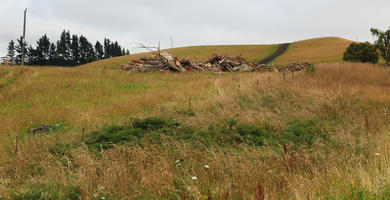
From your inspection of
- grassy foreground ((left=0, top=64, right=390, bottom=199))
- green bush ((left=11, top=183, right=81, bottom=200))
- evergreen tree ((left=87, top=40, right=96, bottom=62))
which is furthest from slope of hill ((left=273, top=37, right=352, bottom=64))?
evergreen tree ((left=87, top=40, right=96, bottom=62))

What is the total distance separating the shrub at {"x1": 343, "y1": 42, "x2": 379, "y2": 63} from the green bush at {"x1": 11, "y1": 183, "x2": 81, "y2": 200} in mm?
27868

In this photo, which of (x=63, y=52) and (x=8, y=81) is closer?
(x=8, y=81)

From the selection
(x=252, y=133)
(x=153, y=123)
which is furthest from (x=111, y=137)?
(x=252, y=133)

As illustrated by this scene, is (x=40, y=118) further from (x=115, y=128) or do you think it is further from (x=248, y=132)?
(x=248, y=132)

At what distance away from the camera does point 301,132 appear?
5059 millimetres

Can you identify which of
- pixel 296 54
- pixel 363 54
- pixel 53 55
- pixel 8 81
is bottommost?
pixel 8 81

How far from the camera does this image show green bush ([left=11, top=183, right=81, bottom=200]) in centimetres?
296

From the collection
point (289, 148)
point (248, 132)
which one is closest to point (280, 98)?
point (248, 132)

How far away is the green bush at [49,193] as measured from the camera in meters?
2.96

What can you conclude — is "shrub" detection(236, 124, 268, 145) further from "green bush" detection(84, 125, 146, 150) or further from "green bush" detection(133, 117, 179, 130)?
"green bush" detection(84, 125, 146, 150)

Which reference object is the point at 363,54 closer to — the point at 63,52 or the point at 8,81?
the point at 8,81

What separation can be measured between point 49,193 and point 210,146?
279 centimetres

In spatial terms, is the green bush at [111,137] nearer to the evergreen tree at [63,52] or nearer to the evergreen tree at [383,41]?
the evergreen tree at [383,41]

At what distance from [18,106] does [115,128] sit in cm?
712
